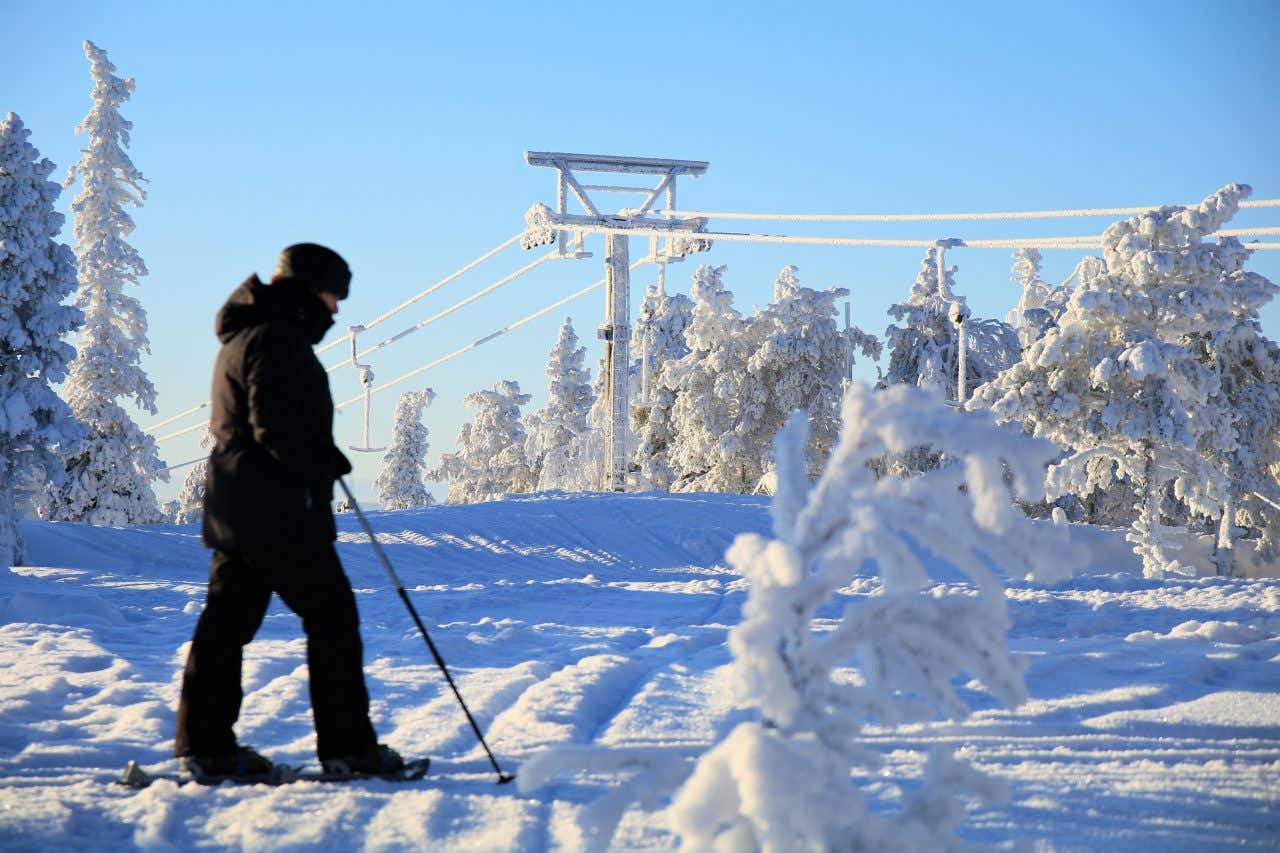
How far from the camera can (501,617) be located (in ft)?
29.7

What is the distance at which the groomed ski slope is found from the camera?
132 inches

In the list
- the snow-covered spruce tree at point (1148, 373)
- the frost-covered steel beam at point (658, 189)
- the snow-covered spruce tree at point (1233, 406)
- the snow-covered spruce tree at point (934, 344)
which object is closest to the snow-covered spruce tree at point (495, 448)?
the snow-covered spruce tree at point (934, 344)

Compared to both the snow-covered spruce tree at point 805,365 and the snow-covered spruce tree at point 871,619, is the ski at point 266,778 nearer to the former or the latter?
the snow-covered spruce tree at point 871,619

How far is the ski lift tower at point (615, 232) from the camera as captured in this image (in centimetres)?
2455

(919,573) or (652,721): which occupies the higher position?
(919,573)

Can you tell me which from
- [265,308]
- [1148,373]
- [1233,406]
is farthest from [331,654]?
[1233,406]

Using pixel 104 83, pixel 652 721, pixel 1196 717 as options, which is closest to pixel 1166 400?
pixel 1196 717

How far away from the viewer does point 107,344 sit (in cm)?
2767

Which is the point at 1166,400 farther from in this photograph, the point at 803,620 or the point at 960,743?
the point at 803,620

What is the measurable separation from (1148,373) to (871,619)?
52.1 ft

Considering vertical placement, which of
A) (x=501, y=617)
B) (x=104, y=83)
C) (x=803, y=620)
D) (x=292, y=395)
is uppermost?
(x=104, y=83)

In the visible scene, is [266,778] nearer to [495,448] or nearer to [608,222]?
[608,222]

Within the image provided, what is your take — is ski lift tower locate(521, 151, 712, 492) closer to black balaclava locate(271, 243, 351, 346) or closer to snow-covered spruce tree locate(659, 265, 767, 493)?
snow-covered spruce tree locate(659, 265, 767, 493)

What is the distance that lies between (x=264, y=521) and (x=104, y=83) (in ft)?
93.9
